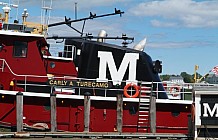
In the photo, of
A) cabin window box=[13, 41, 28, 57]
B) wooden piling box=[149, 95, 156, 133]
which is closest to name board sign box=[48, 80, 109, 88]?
cabin window box=[13, 41, 28, 57]

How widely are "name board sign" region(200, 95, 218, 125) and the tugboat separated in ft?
15.5

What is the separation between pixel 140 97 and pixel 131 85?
0.66 metres

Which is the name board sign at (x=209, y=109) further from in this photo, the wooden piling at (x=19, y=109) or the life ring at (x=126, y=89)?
the wooden piling at (x=19, y=109)

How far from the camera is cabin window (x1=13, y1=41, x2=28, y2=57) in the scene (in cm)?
1941

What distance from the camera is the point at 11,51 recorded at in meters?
19.4

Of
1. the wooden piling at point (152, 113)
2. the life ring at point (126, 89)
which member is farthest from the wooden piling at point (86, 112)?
the wooden piling at point (152, 113)

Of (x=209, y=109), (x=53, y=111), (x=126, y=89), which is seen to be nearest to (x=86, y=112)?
(x=53, y=111)

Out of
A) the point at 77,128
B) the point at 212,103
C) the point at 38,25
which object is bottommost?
the point at 77,128

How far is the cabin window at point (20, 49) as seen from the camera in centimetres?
1941

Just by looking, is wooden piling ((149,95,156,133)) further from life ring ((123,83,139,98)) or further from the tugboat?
life ring ((123,83,139,98))

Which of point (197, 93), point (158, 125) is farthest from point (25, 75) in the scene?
point (197, 93)

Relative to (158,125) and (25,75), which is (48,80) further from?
(158,125)

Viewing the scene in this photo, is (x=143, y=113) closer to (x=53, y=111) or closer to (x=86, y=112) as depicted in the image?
(x=86, y=112)

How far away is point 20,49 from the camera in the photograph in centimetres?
1950
